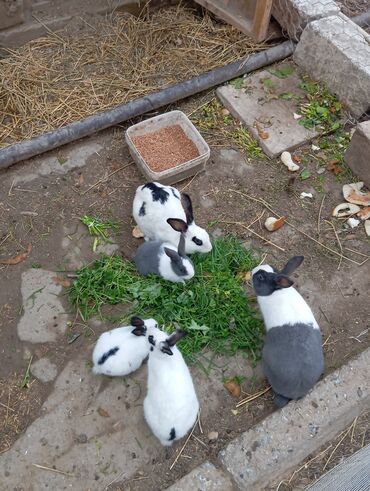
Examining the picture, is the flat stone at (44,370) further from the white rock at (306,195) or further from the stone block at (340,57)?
the stone block at (340,57)

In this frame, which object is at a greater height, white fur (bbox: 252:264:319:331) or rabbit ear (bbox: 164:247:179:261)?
rabbit ear (bbox: 164:247:179:261)

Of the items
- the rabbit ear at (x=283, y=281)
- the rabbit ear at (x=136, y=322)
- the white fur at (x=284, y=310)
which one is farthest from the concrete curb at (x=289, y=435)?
the rabbit ear at (x=136, y=322)

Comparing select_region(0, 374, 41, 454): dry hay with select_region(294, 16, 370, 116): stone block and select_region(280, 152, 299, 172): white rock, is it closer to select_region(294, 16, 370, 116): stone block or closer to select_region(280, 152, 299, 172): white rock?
select_region(280, 152, 299, 172): white rock

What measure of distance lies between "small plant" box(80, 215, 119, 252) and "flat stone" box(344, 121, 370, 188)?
2043mm

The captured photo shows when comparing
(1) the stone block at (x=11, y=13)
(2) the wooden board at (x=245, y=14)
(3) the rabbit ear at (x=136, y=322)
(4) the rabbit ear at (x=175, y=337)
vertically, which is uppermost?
(2) the wooden board at (x=245, y=14)

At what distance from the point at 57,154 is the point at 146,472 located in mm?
2678

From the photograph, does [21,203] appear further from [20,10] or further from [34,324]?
[20,10]

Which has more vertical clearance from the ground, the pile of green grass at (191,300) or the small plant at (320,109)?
the small plant at (320,109)

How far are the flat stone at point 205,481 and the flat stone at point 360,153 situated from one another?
264 centimetres

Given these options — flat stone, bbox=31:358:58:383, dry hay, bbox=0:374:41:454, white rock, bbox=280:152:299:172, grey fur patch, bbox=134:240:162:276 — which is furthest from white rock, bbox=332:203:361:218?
dry hay, bbox=0:374:41:454

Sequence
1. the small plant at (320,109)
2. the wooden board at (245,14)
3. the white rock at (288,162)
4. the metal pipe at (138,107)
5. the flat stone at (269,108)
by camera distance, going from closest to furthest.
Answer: the metal pipe at (138,107) < the white rock at (288,162) < the flat stone at (269,108) < the small plant at (320,109) < the wooden board at (245,14)

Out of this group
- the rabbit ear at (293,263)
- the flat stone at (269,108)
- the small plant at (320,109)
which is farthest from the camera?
the small plant at (320,109)

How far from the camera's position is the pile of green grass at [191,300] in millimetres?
3402

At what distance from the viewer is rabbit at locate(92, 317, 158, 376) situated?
10.1 feet
